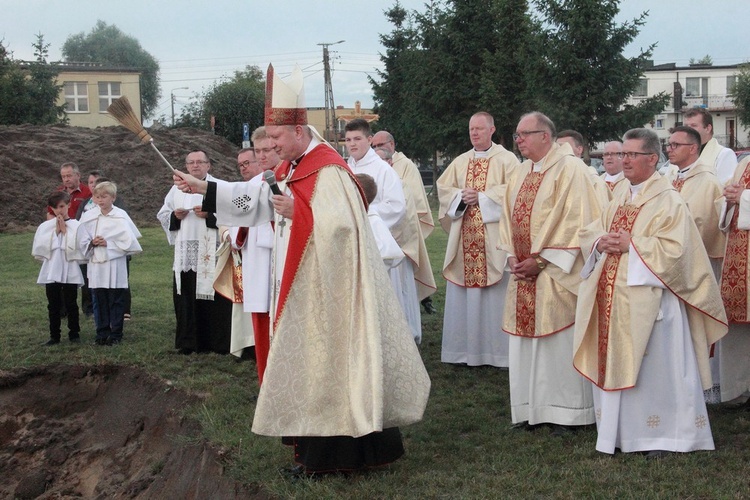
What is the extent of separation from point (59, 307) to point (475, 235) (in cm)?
463

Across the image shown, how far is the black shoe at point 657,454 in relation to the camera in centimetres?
551

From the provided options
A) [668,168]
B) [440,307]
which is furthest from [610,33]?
[668,168]

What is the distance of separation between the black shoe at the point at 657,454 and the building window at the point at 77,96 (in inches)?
2087

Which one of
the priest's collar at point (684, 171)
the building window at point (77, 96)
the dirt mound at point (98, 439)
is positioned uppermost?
the building window at point (77, 96)

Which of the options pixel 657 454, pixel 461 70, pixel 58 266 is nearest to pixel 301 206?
pixel 657 454

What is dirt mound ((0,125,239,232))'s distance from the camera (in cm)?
2692

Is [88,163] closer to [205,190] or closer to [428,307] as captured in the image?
[428,307]

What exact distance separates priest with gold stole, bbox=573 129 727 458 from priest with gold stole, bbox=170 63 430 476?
4.43 ft

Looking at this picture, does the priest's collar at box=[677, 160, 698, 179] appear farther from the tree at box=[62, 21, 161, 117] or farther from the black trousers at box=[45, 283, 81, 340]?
the tree at box=[62, 21, 161, 117]

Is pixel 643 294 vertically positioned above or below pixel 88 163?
below

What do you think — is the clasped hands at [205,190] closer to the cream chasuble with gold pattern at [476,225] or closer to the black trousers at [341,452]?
the black trousers at [341,452]

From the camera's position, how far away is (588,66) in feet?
81.6

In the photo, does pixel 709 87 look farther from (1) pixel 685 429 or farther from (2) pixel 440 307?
(1) pixel 685 429

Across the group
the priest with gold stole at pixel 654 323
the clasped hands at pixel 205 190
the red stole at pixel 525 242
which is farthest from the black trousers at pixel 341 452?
the red stole at pixel 525 242
